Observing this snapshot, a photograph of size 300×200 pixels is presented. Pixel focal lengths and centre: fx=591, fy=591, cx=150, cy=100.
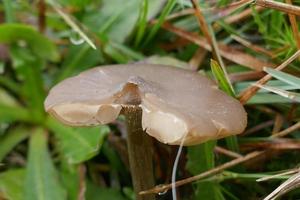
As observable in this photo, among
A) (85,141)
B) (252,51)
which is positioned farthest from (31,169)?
(252,51)

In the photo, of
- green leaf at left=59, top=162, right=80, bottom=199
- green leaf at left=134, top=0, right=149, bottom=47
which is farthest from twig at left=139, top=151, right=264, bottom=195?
green leaf at left=134, top=0, right=149, bottom=47

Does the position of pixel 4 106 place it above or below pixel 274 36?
below

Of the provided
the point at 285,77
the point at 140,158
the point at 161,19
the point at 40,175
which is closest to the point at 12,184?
the point at 40,175

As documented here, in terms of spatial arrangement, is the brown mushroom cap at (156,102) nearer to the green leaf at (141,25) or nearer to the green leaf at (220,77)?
the green leaf at (220,77)

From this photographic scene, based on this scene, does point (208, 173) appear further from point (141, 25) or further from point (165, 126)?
point (141, 25)

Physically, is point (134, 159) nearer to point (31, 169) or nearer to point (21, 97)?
point (31, 169)

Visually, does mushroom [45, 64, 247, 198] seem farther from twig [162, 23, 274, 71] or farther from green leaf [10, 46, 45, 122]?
green leaf [10, 46, 45, 122]

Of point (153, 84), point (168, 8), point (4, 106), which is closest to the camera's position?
point (153, 84)
